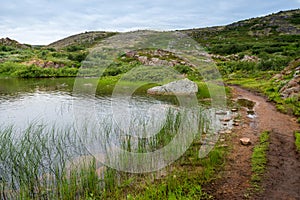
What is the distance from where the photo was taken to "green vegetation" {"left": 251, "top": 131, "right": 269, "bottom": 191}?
21.4 ft

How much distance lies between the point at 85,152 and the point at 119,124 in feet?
10.2

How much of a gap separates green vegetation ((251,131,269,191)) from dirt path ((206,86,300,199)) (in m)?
0.12

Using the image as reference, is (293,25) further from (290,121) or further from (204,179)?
(204,179)

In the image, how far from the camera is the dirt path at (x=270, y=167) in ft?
19.8

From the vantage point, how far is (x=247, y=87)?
2564 cm

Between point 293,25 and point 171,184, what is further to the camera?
point 293,25

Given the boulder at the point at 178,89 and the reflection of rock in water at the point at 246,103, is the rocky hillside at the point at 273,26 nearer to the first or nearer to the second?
the boulder at the point at 178,89

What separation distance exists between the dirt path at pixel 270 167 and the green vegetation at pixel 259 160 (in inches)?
4.8

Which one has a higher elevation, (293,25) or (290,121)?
(293,25)

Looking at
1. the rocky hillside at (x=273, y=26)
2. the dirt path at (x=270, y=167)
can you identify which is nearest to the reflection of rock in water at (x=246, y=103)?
the dirt path at (x=270, y=167)

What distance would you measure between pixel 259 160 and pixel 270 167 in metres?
0.49

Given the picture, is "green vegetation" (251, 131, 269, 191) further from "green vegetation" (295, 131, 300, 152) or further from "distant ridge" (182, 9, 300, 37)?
"distant ridge" (182, 9, 300, 37)

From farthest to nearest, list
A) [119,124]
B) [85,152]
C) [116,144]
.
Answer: [119,124] → [116,144] → [85,152]

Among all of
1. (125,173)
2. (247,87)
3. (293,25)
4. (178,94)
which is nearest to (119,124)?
(125,173)
